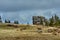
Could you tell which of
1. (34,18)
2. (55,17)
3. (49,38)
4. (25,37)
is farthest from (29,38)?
(34,18)

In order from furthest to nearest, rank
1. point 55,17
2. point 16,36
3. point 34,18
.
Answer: point 34,18 < point 55,17 < point 16,36

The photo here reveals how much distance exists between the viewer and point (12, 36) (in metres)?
41.5

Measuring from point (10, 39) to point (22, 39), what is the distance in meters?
2.30

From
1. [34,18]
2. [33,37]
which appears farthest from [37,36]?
[34,18]

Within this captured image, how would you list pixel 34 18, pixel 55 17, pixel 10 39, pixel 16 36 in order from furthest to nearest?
1. pixel 34 18
2. pixel 55 17
3. pixel 16 36
4. pixel 10 39

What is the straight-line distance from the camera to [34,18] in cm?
10425

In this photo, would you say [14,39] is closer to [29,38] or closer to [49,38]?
[29,38]

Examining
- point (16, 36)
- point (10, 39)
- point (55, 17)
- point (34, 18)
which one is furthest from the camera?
point (34, 18)

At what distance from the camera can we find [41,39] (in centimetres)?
4022

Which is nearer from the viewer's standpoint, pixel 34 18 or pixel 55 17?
pixel 55 17

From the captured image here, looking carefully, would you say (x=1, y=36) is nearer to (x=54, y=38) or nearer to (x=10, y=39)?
(x=10, y=39)

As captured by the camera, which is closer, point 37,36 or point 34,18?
point 37,36

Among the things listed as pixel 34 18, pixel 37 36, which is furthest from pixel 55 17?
pixel 37 36

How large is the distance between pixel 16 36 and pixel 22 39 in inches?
86.4
